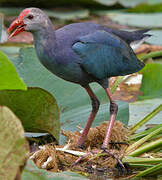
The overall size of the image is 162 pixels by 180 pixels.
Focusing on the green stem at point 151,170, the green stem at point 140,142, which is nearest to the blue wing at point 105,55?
the green stem at point 140,142

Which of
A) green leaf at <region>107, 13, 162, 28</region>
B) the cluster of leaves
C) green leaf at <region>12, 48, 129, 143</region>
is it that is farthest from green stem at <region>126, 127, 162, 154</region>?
green leaf at <region>107, 13, 162, 28</region>

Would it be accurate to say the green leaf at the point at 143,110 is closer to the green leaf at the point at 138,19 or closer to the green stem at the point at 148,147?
the green stem at the point at 148,147

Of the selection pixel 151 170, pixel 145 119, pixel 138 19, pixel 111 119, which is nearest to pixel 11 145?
pixel 151 170

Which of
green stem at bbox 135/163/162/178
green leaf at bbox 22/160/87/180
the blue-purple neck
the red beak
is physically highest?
the red beak

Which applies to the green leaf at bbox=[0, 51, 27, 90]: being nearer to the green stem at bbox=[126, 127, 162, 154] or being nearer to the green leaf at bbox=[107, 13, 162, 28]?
the green stem at bbox=[126, 127, 162, 154]

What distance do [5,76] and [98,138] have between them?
1.34 m

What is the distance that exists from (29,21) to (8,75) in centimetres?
89

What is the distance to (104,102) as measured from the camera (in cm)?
301

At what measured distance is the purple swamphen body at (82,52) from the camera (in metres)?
2.43

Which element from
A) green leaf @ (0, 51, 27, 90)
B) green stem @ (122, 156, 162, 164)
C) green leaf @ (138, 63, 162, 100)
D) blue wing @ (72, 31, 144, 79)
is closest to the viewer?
green leaf @ (0, 51, 27, 90)

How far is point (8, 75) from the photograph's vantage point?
5.13 ft

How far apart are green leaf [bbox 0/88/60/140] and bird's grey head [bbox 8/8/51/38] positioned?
1.27 feet

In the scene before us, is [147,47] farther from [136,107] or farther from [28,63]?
[28,63]

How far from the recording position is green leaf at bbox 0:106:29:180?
1.34m
